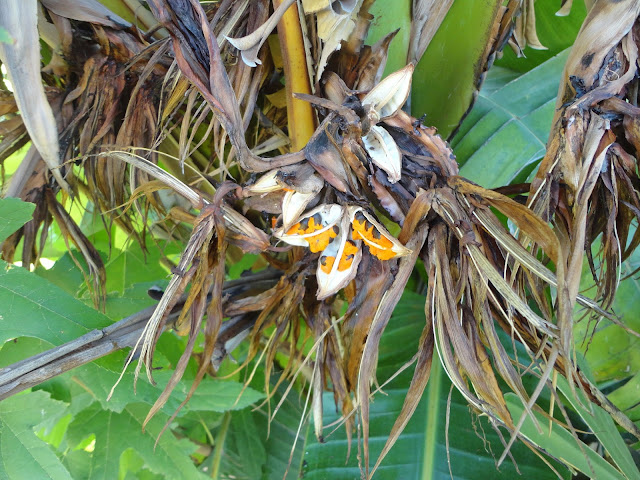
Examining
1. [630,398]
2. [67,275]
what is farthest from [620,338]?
[67,275]

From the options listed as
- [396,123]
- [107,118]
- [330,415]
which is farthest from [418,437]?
[107,118]

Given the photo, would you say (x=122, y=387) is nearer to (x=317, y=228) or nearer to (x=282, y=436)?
(x=317, y=228)

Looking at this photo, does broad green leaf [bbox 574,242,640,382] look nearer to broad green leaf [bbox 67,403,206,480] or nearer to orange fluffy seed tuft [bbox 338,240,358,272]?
orange fluffy seed tuft [bbox 338,240,358,272]

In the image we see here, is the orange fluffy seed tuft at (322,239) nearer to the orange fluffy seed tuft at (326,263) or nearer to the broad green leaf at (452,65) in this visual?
the orange fluffy seed tuft at (326,263)

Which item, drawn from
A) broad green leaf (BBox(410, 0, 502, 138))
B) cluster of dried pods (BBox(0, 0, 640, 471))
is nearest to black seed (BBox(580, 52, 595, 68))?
cluster of dried pods (BBox(0, 0, 640, 471))

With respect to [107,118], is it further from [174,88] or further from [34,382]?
[34,382]

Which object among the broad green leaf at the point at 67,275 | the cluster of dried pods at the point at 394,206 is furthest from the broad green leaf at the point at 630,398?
the broad green leaf at the point at 67,275
